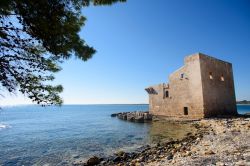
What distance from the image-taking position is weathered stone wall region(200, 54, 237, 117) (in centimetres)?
2689

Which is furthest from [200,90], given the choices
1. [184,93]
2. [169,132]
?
[169,132]

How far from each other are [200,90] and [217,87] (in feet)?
12.3

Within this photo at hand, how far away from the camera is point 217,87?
93.6 ft

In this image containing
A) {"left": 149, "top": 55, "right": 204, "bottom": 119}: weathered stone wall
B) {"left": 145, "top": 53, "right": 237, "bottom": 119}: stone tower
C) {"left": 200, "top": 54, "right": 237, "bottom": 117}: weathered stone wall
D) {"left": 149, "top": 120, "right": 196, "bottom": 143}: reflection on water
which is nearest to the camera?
{"left": 149, "top": 120, "right": 196, "bottom": 143}: reflection on water

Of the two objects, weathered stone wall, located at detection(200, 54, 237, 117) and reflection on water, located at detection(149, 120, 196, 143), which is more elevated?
weathered stone wall, located at detection(200, 54, 237, 117)

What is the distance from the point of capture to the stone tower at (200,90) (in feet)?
87.8

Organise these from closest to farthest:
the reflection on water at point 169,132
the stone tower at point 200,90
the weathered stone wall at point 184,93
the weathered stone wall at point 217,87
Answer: the reflection on water at point 169,132
the stone tower at point 200,90
the weathered stone wall at point 217,87
the weathered stone wall at point 184,93

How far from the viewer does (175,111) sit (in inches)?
1224

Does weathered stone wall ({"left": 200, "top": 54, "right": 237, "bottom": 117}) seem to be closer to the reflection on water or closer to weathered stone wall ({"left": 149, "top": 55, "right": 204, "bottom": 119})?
weathered stone wall ({"left": 149, "top": 55, "right": 204, "bottom": 119})

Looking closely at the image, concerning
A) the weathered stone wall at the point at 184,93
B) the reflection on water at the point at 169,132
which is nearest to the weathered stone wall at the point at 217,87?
the weathered stone wall at the point at 184,93

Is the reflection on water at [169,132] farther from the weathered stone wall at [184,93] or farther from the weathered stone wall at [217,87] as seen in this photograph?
the weathered stone wall at [217,87]

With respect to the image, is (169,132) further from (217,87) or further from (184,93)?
(217,87)

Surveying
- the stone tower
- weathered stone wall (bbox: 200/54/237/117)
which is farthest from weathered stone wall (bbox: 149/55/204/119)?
weathered stone wall (bbox: 200/54/237/117)

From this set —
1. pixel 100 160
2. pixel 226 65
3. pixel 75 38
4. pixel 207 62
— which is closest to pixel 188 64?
pixel 207 62
